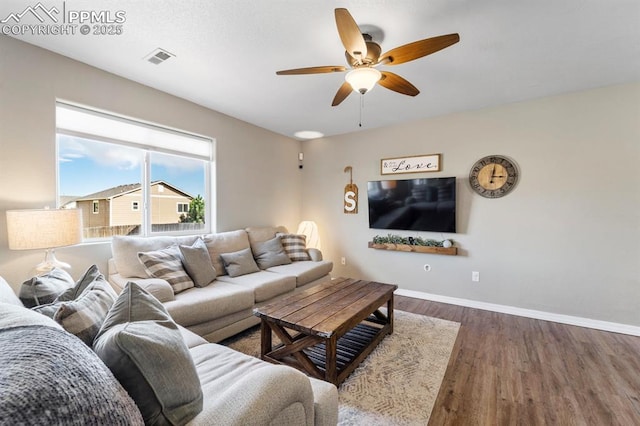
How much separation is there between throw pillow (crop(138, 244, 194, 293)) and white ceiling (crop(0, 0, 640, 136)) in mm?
1740

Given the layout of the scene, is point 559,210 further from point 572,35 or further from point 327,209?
point 327,209

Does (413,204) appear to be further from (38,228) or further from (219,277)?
(38,228)

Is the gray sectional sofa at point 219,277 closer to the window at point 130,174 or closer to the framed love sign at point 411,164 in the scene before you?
the window at point 130,174

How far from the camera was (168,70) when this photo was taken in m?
2.58

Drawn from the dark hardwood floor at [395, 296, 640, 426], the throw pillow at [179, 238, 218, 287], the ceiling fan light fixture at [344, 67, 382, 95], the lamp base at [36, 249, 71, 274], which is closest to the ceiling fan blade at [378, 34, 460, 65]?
the ceiling fan light fixture at [344, 67, 382, 95]

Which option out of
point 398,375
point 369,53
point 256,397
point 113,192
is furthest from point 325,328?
point 113,192

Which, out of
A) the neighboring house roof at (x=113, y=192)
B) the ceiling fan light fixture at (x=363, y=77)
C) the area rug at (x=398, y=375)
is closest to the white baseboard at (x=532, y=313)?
the area rug at (x=398, y=375)

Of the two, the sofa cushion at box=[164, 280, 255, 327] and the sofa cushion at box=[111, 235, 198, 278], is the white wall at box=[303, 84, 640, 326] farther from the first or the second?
the sofa cushion at box=[111, 235, 198, 278]

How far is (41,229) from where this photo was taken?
76.4 inches

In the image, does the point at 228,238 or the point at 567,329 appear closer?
the point at 567,329

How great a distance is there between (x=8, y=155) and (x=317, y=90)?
2681mm

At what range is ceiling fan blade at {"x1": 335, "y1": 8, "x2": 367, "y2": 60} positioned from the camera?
1.46 meters

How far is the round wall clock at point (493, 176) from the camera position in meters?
3.36

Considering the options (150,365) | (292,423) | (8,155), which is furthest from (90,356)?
(8,155)
